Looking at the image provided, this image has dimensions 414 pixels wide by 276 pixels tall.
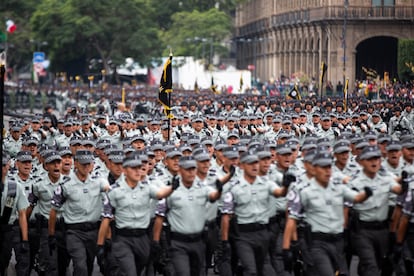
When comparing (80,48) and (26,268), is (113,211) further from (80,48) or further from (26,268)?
(80,48)

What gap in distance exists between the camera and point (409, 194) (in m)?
15.1

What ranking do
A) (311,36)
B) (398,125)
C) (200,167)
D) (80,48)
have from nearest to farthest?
(200,167) → (398,125) → (311,36) → (80,48)

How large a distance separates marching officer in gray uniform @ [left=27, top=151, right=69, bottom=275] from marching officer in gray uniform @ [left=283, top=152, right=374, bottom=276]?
398cm

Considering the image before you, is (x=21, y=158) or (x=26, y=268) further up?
(x=21, y=158)

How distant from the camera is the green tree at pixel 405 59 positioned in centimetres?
5159

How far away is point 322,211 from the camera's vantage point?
568 inches

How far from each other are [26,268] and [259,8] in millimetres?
91442

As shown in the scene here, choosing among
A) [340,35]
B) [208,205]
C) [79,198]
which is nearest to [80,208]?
[79,198]

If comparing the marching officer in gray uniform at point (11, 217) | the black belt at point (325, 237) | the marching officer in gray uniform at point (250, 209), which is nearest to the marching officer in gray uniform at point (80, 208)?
the marching officer in gray uniform at point (11, 217)

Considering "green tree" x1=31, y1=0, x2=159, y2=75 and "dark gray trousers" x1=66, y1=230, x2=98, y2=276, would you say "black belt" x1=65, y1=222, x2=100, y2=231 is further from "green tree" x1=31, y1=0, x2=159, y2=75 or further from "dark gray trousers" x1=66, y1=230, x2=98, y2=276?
"green tree" x1=31, y1=0, x2=159, y2=75

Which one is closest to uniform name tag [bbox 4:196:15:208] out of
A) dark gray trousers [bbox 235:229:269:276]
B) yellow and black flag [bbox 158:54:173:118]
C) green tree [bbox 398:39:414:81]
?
dark gray trousers [bbox 235:229:269:276]

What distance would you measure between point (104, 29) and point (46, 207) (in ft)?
250

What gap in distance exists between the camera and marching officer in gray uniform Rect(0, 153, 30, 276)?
16094 mm

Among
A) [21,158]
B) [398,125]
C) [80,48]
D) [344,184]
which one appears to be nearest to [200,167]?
[344,184]
